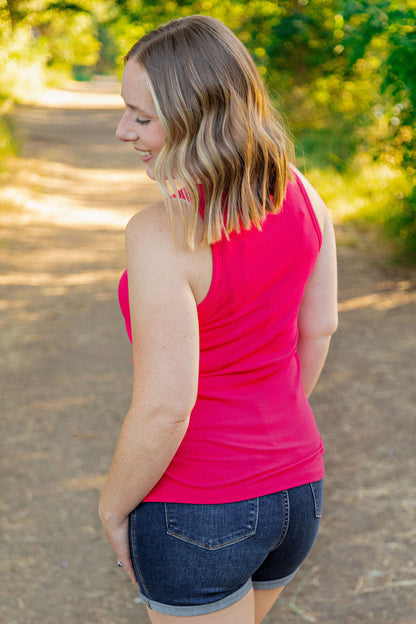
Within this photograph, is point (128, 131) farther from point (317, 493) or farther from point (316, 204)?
point (317, 493)

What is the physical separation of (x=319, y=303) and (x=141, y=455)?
60 centimetres

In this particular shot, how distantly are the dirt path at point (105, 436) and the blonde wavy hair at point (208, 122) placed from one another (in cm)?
214

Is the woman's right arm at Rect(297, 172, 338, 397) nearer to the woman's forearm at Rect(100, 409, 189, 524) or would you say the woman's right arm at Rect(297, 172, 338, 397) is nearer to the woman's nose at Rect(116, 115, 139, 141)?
the woman's nose at Rect(116, 115, 139, 141)

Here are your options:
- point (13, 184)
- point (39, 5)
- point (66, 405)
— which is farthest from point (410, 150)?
point (39, 5)

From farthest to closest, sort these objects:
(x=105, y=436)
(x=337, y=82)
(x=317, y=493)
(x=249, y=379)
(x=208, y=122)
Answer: (x=337, y=82)
(x=105, y=436)
(x=317, y=493)
(x=249, y=379)
(x=208, y=122)

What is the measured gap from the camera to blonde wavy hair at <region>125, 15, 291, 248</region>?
3.92 feet

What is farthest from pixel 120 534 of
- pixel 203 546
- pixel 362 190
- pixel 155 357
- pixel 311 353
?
pixel 362 190

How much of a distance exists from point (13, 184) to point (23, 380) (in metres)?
7.38

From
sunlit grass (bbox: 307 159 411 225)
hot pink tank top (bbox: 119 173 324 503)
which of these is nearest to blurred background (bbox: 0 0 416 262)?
sunlit grass (bbox: 307 159 411 225)

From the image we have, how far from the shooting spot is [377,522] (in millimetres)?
3309

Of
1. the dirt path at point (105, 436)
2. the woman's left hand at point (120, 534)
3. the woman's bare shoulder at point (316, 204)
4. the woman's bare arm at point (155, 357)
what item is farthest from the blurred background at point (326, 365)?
the woman's left hand at point (120, 534)

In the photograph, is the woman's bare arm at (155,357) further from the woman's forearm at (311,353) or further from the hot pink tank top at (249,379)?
the woman's forearm at (311,353)

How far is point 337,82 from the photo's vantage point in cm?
1228

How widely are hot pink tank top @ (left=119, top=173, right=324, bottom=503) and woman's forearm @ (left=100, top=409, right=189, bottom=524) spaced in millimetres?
42
